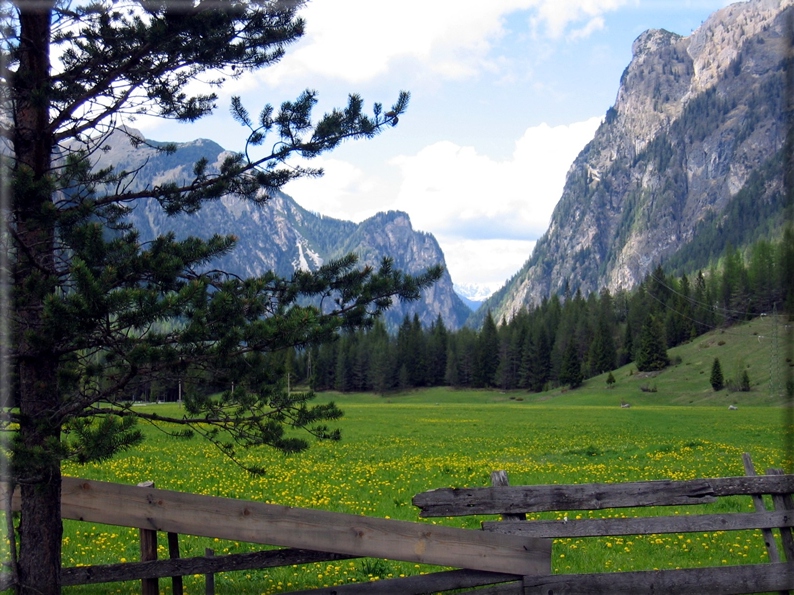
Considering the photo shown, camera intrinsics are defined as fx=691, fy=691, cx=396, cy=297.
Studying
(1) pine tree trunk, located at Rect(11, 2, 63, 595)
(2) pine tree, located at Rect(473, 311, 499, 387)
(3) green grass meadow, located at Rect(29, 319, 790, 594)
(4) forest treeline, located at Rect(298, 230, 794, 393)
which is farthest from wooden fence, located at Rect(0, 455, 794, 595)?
(2) pine tree, located at Rect(473, 311, 499, 387)

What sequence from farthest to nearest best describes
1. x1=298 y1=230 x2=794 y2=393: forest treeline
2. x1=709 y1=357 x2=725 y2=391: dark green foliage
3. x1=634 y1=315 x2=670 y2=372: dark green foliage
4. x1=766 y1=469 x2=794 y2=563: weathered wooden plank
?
x1=298 y1=230 x2=794 y2=393: forest treeline
x1=634 y1=315 x2=670 y2=372: dark green foliage
x1=709 y1=357 x2=725 y2=391: dark green foliage
x1=766 y1=469 x2=794 y2=563: weathered wooden plank

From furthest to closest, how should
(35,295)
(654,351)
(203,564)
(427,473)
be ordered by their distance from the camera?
(654,351) < (427,473) < (203,564) < (35,295)

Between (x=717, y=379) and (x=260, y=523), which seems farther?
→ (x=717, y=379)

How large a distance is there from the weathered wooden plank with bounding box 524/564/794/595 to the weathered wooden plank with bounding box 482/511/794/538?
47 centimetres

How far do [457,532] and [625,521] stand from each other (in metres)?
2.27

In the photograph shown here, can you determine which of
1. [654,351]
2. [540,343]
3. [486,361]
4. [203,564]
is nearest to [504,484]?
[203,564]

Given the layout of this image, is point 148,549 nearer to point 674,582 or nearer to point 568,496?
point 568,496

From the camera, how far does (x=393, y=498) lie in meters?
16.3

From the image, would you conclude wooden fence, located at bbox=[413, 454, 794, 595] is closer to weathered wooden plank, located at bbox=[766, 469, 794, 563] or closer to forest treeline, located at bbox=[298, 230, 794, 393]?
weathered wooden plank, located at bbox=[766, 469, 794, 563]

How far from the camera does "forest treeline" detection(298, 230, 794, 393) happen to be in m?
133

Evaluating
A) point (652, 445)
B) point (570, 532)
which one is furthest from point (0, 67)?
point (652, 445)

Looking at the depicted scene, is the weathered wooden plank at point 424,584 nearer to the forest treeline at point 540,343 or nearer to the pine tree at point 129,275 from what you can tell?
the pine tree at point 129,275

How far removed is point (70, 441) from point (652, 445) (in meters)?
27.6

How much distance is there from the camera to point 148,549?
25.1 feet
